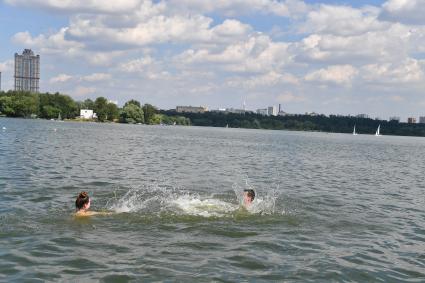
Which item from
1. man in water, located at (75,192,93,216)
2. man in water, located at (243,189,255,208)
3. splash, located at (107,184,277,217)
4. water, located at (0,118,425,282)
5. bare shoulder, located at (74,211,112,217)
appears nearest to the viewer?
water, located at (0,118,425,282)

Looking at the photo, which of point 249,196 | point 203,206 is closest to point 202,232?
point 249,196

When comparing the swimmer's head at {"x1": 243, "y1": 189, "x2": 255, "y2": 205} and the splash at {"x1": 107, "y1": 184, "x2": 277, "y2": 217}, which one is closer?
the splash at {"x1": 107, "y1": 184, "x2": 277, "y2": 217}

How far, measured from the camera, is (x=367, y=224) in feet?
66.9

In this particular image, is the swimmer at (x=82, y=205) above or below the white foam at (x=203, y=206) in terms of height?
above

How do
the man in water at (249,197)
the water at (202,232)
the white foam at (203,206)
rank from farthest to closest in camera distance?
the man in water at (249,197)
the white foam at (203,206)
the water at (202,232)

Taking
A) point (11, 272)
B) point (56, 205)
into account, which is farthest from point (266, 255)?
point (56, 205)

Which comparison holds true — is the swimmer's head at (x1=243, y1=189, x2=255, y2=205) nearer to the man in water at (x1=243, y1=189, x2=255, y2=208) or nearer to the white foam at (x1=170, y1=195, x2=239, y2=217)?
the man in water at (x1=243, y1=189, x2=255, y2=208)

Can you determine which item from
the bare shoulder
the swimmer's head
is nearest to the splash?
the swimmer's head

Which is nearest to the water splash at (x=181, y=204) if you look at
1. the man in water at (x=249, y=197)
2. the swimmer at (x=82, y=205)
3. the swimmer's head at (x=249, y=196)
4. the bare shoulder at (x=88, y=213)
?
the man in water at (x=249, y=197)

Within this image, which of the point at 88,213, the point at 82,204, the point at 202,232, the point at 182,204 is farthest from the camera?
the point at 182,204

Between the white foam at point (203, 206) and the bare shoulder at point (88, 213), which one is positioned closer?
the bare shoulder at point (88, 213)

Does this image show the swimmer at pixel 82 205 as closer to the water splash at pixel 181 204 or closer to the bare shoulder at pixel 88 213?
the bare shoulder at pixel 88 213

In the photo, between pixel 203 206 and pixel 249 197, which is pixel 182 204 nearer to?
pixel 203 206

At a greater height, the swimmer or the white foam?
the swimmer
